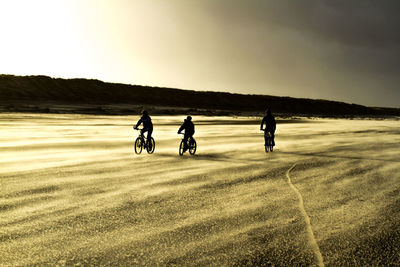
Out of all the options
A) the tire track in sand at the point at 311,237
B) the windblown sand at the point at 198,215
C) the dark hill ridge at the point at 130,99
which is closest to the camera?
the tire track in sand at the point at 311,237

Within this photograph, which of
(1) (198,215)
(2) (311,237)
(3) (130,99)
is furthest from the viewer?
(3) (130,99)

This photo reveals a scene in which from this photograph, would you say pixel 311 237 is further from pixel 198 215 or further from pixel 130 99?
pixel 130 99

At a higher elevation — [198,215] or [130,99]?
[130,99]

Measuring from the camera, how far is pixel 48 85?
95.3 metres

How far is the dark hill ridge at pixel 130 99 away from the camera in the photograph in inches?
2955

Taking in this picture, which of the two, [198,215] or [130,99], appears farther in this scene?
[130,99]

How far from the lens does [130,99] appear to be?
97312 mm

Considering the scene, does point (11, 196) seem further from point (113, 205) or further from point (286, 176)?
point (286, 176)

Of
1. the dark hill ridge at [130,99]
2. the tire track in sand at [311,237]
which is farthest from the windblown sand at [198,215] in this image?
the dark hill ridge at [130,99]

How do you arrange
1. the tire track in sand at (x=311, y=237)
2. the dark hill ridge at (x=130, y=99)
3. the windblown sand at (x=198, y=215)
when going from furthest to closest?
the dark hill ridge at (x=130, y=99), the windblown sand at (x=198, y=215), the tire track in sand at (x=311, y=237)

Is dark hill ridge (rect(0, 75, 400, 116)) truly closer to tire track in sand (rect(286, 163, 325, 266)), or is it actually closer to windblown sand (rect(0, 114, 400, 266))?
windblown sand (rect(0, 114, 400, 266))

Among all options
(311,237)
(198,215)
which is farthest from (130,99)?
(311,237)

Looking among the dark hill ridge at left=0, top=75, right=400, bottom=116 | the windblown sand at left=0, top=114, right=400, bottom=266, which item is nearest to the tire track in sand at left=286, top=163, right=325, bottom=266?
the windblown sand at left=0, top=114, right=400, bottom=266

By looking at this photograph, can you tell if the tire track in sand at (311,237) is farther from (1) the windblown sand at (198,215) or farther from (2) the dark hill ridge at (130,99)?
(2) the dark hill ridge at (130,99)
